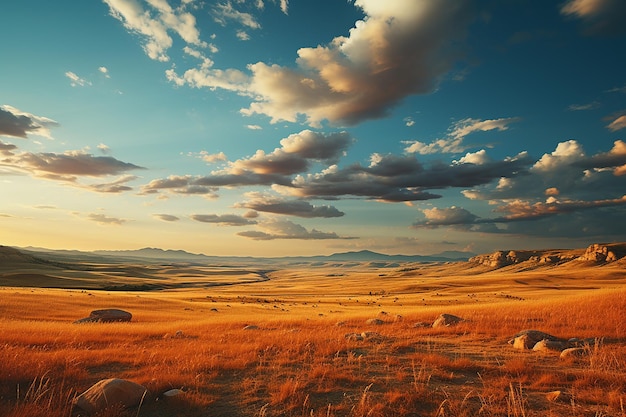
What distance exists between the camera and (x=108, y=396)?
676cm

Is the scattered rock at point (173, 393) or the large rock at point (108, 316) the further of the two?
the large rock at point (108, 316)

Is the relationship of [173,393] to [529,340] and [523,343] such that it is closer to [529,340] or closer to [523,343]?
[523,343]

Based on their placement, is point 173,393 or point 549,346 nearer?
point 173,393

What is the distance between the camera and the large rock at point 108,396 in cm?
664

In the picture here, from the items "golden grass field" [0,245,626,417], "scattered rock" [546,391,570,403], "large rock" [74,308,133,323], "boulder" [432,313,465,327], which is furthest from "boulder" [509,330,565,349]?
"large rock" [74,308,133,323]

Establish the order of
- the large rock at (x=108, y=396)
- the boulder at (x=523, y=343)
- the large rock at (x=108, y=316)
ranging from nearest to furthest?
the large rock at (x=108, y=396) < the boulder at (x=523, y=343) < the large rock at (x=108, y=316)

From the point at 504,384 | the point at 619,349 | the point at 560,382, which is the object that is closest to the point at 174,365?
the point at 504,384

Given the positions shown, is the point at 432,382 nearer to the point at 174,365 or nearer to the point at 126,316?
the point at 174,365

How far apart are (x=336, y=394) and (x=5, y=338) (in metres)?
14.8

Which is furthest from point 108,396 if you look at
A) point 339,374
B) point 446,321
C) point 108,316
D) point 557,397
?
point 108,316

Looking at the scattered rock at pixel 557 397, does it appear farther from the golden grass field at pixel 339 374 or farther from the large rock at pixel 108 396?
the large rock at pixel 108 396

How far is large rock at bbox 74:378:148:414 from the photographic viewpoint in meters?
6.64

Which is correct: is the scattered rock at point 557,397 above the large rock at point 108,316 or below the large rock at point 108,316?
above

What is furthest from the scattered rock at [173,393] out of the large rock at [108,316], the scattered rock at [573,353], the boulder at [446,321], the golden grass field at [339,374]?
the large rock at [108,316]
